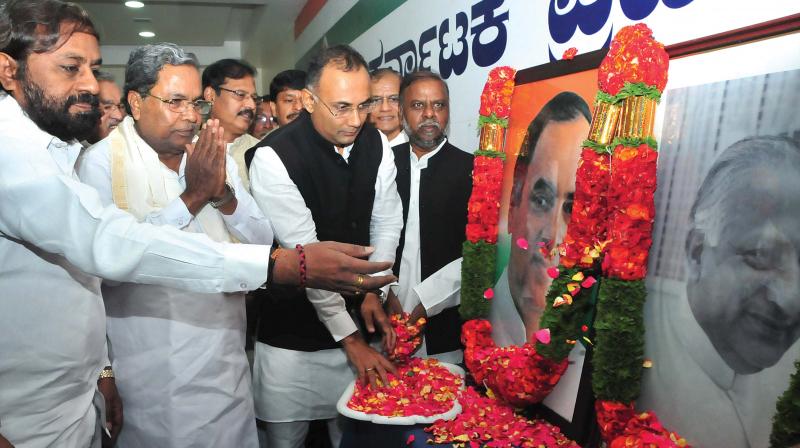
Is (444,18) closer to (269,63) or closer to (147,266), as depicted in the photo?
(147,266)

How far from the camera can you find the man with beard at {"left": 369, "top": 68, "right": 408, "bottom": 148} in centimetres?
294

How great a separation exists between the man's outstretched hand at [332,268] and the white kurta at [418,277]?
922 mm

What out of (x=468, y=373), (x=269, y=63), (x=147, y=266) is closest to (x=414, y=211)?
(x=468, y=373)

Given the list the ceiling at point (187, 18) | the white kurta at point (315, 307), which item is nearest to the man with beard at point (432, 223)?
the white kurta at point (315, 307)

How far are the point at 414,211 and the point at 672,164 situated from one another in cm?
127

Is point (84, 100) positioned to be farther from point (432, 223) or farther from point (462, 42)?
point (462, 42)

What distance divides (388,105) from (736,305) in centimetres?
212

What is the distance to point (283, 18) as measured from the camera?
731 cm

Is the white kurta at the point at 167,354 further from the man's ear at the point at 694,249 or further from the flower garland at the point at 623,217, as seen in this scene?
the man's ear at the point at 694,249

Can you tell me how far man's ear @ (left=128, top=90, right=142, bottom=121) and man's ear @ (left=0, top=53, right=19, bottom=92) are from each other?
52 centimetres

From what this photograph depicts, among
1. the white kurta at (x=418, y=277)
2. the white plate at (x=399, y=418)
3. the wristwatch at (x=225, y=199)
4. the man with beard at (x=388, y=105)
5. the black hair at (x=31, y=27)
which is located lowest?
the white plate at (x=399, y=418)

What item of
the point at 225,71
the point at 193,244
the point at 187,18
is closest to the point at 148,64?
the point at 193,244

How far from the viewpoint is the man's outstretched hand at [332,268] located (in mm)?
1298

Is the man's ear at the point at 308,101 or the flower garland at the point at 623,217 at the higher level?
the man's ear at the point at 308,101
